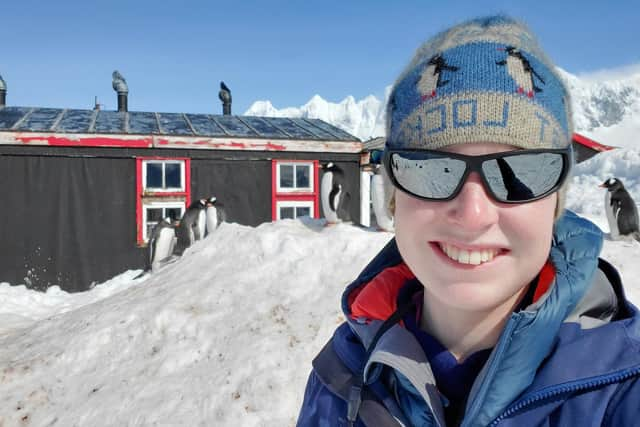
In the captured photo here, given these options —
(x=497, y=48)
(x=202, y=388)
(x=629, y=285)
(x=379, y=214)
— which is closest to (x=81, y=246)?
(x=379, y=214)

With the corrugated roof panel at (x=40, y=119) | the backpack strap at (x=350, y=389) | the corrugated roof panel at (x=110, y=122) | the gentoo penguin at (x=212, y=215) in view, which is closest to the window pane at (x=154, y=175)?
the corrugated roof panel at (x=110, y=122)

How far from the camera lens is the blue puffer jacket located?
0.75 m

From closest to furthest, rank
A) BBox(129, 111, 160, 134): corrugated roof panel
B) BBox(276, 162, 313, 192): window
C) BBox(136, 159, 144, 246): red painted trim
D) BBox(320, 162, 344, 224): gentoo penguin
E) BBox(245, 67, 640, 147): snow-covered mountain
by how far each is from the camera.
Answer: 1. BBox(320, 162, 344, 224): gentoo penguin
2. BBox(136, 159, 144, 246): red painted trim
3. BBox(129, 111, 160, 134): corrugated roof panel
4. BBox(276, 162, 313, 192): window
5. BBox(245, 67, 640, 147): snow-covered mountain

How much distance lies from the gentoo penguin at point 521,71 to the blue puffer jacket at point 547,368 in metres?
0.32

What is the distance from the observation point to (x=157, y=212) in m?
A: 9.35

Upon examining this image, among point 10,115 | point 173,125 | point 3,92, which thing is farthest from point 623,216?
point 3,92

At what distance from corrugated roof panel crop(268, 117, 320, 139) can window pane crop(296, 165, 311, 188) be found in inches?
27.1

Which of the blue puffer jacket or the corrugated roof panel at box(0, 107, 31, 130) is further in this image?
the corrugated roof panel at box(0, 107, 31, 130)

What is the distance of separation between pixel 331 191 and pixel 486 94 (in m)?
5.41

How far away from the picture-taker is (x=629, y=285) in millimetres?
3396

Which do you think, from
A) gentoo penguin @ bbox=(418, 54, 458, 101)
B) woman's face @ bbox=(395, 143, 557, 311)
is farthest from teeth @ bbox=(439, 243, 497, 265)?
gentoo penguin @ bbox=(418, 54, 458, 101)

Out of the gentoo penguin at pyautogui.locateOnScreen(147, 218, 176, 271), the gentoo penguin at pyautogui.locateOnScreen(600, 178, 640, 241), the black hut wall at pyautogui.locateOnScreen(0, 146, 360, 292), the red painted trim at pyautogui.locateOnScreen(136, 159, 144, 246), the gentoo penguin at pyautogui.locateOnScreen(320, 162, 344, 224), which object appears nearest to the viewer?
the gentoo penguin at pyautogui.locateOnScreen(320, 162, 344, 224)

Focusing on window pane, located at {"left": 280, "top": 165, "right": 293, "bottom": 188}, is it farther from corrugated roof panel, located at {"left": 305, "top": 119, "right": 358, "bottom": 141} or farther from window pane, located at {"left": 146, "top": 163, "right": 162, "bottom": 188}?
window pane, located at {"left": 146, "top": 163, "right": 162, "bottom": 188}

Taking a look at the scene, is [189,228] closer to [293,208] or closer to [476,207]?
[293,208]
